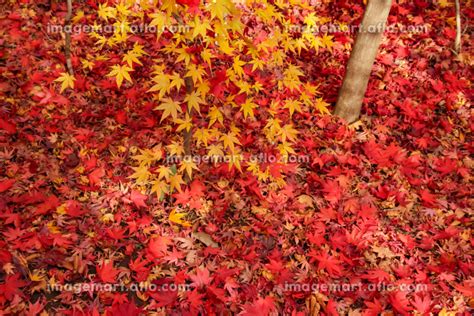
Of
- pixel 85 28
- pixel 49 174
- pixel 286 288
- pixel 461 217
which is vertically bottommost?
pixel 286 288

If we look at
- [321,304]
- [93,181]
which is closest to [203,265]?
[321,304]

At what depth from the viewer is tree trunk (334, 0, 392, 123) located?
14.8 feet

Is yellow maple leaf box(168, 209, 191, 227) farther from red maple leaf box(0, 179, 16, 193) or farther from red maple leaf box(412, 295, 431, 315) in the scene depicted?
red maple leaf box(412, 295, 431, 315)

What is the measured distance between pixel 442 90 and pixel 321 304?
3769 millimetres

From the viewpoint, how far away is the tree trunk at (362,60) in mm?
4512

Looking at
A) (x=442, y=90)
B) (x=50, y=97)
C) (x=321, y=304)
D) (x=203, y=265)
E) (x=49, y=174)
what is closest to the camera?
(x=321, y=304)

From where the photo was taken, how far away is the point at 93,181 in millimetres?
4172

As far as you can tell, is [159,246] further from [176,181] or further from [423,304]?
[423,304]

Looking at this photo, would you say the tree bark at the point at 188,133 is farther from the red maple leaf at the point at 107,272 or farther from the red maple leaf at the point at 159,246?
the red maple leaf at the point at 107,272

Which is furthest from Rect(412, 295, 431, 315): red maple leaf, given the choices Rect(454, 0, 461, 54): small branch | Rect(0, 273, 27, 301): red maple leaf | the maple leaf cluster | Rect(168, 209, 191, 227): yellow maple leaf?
Rect(454, 0, 461, 54): small branch

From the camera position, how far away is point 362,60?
4.79 meters

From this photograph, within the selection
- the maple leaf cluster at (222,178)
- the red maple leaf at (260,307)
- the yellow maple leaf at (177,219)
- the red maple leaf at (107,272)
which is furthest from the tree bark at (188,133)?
the red maple leaf at (260,307)

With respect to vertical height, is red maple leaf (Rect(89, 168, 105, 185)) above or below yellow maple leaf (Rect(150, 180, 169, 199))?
below

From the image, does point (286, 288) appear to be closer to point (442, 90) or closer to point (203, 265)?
point (203, 265)
